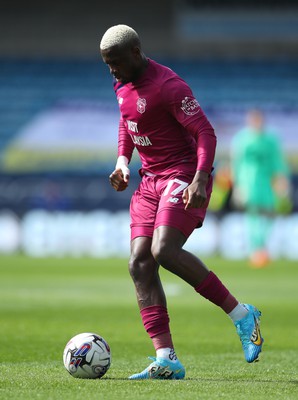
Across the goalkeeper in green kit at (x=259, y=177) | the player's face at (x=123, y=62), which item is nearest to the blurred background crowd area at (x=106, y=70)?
the goalkeeper in green kit at (x=259, y=177)

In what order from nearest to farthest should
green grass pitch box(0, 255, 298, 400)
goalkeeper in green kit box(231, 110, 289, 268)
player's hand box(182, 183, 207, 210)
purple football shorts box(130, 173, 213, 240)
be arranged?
green grass pitch box(0, 255, 298, 400) < player's hand box(182, 183, 207, 210) < purple football shorts box(130, 173, 213, 240) < goalkeeper in green kit box(231, 110, 289, 268)

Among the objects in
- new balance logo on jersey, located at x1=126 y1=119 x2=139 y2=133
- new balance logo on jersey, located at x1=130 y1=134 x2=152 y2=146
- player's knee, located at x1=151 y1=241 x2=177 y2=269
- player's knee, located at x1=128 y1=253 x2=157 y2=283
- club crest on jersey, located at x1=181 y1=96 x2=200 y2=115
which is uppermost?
club crest on jersey, located at x1=181 y1=96 x2=200 y2=115

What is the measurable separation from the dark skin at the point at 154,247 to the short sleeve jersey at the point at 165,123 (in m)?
0.10

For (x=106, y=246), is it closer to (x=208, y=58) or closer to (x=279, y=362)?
(x=208, y=58)

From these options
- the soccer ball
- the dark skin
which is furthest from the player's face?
the soccer ball

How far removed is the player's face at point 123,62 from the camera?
5867 mm

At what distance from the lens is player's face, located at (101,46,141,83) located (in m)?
5.87

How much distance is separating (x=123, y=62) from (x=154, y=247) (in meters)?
1.06

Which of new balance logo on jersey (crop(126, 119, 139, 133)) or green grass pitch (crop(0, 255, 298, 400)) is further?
new balance logo on jersey (crop(126, 119, 139, 133))

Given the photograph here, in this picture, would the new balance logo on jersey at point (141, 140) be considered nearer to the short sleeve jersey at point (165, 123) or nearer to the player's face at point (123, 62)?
the short sleeve jersey at point (165, 123)

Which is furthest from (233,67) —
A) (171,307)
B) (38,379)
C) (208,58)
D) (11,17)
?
(38,379)

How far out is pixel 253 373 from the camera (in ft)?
20.7

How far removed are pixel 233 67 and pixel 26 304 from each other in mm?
20022

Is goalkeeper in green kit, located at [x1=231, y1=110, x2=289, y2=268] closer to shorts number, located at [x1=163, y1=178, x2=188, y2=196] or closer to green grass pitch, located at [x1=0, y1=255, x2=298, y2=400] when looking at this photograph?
green grass pitch, located at [x1=0, y1=255, x2=298, y2=400]
